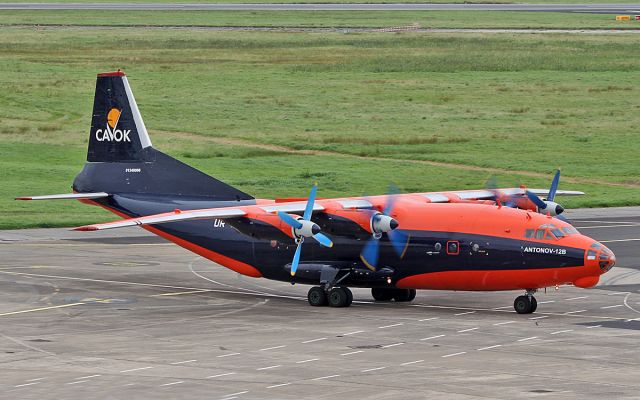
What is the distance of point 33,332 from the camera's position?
41031 mm

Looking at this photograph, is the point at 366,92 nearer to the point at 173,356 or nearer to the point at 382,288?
the point at 382,288

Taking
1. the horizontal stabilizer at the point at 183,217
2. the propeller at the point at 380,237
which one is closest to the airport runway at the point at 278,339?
the propeller at the point at 380,237

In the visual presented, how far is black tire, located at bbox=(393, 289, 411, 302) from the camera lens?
4838cm

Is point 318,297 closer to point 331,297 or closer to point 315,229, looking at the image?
point 331,297

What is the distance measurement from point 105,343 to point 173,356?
10.6ft

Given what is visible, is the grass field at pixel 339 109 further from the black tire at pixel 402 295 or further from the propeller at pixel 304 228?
the propeller at pixel 304 228

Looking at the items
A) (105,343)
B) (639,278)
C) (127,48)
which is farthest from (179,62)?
(105,343)

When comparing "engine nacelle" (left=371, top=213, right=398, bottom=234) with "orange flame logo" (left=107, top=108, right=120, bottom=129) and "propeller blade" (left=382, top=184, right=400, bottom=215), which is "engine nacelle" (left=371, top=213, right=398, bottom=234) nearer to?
"propeller blade" (left=382, top=184, right=400, bottom=215)

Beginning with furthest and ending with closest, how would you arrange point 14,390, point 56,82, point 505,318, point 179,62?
point 179,62 → point 56,82 → point 505,318 → point 14,390

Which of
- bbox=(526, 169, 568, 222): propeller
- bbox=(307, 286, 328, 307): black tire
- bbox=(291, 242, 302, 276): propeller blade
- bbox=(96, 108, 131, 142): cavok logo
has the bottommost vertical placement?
bbox=(307, 286, 328, 307): black tire

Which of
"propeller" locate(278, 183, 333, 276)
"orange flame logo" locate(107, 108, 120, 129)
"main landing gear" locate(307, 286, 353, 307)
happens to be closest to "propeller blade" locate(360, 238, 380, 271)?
"main landing gear" locate(307, 286, 353, 307)

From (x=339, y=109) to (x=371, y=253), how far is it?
7082 cm

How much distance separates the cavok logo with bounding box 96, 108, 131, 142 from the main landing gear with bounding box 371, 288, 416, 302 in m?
13.2

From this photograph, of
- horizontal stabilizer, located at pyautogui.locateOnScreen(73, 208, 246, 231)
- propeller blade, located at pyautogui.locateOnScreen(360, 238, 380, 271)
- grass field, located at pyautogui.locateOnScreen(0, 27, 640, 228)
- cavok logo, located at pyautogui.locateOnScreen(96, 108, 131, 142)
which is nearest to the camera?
horizontal stabilizer, located at pyautogui.locateOnScreen(73, 208, 246, 231)
